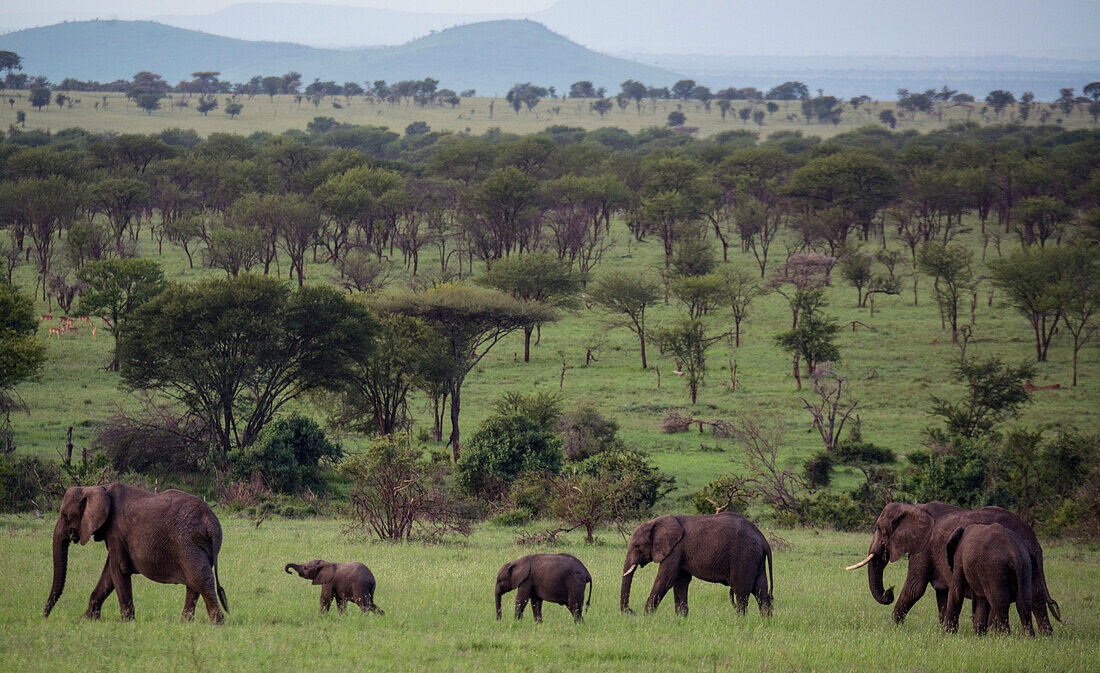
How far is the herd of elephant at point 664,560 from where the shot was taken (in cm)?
989

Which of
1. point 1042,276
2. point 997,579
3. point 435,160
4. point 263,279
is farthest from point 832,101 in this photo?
point 997,579

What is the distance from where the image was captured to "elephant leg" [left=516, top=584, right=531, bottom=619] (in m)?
11.0

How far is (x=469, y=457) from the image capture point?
2581 cm

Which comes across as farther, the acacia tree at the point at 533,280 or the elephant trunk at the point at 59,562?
the acacia tree at the point at 533,280

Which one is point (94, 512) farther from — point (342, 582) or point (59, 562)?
point (342, 582)

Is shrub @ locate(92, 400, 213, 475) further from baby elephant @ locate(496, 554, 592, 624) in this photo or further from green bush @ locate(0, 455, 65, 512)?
baby elephant @ locate(496, 554, 592, 624)

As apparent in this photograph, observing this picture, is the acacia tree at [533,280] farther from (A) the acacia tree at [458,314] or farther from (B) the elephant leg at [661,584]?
(B) the elephant leg at [661,584]

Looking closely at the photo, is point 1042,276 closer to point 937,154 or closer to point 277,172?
point 937,154

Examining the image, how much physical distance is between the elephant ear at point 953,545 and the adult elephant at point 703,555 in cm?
194

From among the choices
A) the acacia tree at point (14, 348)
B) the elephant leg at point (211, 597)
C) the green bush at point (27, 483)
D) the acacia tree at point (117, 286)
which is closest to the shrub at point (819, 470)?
the green bush at point (27, 483)

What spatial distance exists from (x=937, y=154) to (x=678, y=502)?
66.6m

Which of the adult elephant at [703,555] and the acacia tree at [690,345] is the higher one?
the adult elephant at [703,555]

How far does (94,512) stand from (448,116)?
160 meters

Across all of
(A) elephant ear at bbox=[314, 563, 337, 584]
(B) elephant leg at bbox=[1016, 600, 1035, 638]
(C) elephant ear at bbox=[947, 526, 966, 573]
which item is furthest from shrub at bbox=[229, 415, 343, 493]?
(B) elephant leg at bbox=[1016, 600, 1035, 638]
